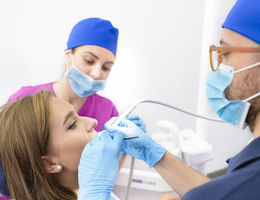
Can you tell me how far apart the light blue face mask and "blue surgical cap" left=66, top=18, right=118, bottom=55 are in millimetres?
591

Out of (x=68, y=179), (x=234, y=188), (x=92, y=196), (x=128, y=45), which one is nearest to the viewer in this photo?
(x=234, y=188)

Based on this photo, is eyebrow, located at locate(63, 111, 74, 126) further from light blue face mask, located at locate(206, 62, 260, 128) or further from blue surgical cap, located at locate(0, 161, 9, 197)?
light blue face mask, located at locate(206, 62, 260, 128)

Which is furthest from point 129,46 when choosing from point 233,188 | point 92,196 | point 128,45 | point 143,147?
point 233,188

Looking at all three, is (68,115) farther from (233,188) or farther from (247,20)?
(247,20)

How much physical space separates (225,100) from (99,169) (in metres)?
0.55

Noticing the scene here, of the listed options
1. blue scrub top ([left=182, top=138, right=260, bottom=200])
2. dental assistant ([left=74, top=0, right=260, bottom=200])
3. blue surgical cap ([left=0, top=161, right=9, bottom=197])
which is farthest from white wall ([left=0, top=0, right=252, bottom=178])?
blue scrub top ([left=182, top=138, right=260, bottom=200])

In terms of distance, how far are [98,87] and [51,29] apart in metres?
0.57

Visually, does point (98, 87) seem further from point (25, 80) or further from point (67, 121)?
point (25, 80)

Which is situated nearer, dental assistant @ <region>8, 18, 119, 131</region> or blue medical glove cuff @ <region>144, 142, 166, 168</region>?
blue medical glove cuff @ <region>144, 142, 166, 168</region>

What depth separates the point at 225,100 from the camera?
913 mm

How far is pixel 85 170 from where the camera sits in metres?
0.81

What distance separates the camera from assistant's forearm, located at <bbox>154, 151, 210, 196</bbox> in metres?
1.01

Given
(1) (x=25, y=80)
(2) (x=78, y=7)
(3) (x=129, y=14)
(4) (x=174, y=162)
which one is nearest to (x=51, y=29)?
(2) (x=78, y=7)

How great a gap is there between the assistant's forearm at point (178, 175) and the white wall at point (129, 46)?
691mm
